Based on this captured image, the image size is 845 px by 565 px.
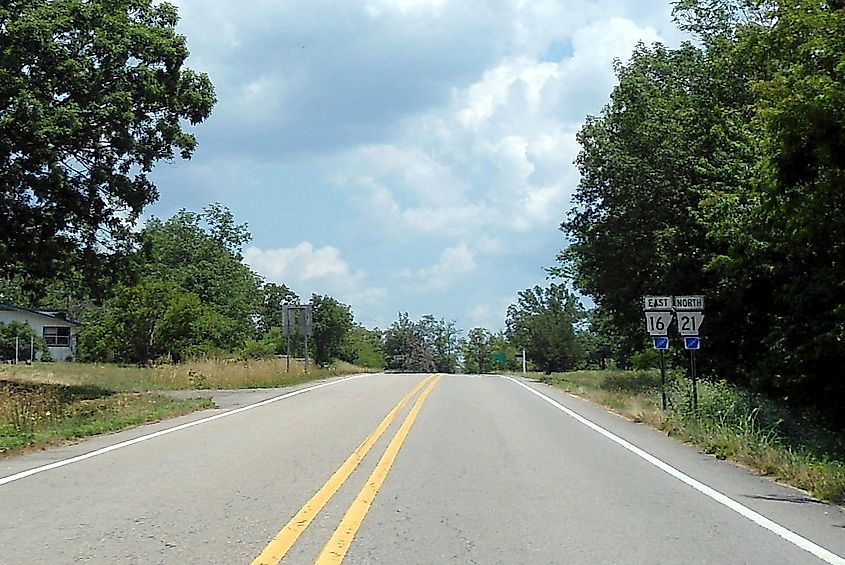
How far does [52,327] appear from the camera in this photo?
7756cm

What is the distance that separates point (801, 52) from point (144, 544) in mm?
11543

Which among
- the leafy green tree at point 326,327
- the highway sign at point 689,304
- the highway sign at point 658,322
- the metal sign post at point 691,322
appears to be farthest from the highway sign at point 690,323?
the leafy green tree at point 326,327

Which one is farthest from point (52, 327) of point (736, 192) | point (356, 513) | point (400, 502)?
point (356, 513)

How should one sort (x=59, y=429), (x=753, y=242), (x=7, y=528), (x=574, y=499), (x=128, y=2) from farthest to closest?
(x=128, y=2) < (x=753, y=242) < (x=59, y=429) < (x=574, y=499) < (x=7, y=528)

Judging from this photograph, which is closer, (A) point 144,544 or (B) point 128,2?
(A) point 144,544

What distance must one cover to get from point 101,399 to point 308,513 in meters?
17.6

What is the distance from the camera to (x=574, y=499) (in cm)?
1033

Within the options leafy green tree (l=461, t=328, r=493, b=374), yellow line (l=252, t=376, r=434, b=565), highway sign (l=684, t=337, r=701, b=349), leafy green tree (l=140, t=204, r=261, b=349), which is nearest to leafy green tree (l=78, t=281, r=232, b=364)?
leafy green tree (l=140, t=204, r=261, b=349)

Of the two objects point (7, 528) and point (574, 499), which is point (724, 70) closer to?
point (574, 499)

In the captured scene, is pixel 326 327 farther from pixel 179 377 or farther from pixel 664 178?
pixel 664 178

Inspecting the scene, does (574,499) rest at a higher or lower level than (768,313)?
lower

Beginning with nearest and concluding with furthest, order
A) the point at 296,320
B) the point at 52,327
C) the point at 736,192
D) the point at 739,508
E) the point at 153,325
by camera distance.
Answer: the point at 739,508, the point at 736,192, the point at 296,320, the point at 153,325, the point at 52,327

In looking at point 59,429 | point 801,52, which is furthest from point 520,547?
point 59,429

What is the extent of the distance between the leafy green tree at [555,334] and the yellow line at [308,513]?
68.5 m
